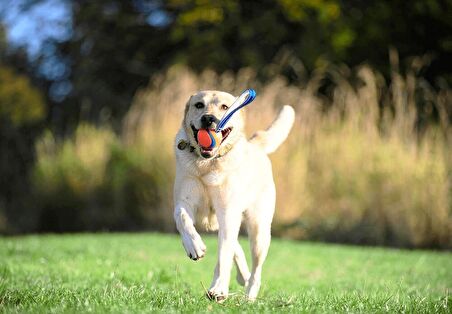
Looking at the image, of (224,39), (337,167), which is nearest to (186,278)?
(337,167)

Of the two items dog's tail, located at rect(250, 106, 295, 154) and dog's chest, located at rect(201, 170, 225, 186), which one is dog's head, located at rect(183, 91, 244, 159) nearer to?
dog's chest, located at rect(201, 170, 225, 186)

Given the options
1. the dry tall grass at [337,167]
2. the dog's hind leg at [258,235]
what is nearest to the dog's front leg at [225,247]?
the dog's hind leg at [258,235]

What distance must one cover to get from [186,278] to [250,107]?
5430 millimetres

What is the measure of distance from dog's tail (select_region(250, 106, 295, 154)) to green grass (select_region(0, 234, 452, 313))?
99 cm

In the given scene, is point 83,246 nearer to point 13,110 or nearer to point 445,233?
point 445,233

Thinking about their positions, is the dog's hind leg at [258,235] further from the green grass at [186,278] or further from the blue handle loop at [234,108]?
the blue handle loop at [234,108]

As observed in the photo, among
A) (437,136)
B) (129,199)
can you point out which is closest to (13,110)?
(129,199)

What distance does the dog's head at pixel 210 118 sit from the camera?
4156 millimetres

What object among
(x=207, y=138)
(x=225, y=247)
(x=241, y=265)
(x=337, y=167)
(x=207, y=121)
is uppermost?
(x=207, y=121)

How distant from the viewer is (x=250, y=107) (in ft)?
36.3

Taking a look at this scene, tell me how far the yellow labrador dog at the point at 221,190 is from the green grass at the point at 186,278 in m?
0.26

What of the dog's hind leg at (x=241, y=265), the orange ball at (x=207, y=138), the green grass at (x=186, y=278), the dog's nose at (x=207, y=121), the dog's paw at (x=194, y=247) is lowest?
the green grass at (x=186, y=278)

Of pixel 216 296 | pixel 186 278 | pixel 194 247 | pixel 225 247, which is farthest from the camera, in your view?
pixel 186 278

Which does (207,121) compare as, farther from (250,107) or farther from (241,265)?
(250,107)
